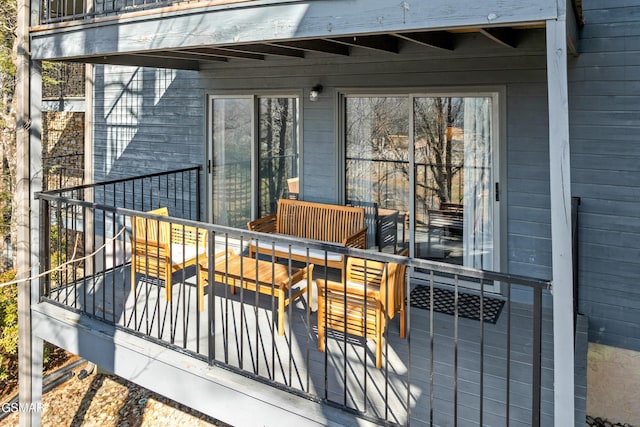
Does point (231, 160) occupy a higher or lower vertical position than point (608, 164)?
higher

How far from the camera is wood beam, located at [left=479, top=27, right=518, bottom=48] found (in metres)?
3.71

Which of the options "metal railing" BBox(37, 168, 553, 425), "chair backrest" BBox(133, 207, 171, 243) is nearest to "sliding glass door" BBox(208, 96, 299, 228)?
"chair backrest" BBox(133, 207, 171, 243)

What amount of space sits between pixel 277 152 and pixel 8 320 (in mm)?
4257

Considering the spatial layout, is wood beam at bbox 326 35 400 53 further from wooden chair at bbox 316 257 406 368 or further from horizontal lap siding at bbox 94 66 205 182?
horizontal lap siding at bbox 94 66 205 182

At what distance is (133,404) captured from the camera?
6.00 meters

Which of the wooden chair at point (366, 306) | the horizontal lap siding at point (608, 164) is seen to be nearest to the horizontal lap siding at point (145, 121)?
the wooden chair at point (366, 306)

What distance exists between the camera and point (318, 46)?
4277mm

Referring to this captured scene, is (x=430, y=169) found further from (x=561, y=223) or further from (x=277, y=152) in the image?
(x=561, y=223)

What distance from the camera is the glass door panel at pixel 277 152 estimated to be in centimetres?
573

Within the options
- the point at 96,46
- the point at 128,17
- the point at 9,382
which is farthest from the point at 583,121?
the point at 9,382

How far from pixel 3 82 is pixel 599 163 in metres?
9.78

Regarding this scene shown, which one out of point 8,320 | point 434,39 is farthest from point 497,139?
point 8,320

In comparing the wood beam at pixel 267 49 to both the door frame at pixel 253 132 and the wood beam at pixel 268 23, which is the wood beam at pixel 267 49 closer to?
the door frame at pixel 253 132

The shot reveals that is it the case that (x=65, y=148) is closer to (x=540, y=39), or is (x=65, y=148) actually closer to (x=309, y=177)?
(x=309, y=177)
